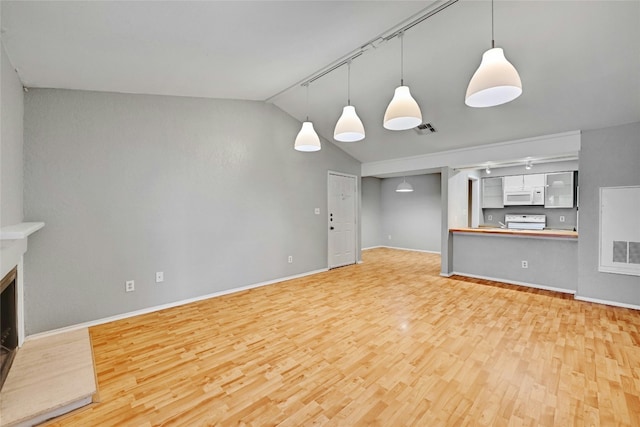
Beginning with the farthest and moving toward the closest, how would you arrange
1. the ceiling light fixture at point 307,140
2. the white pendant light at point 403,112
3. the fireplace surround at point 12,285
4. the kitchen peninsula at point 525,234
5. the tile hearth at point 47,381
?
the kitchen peninsula at point 525,234
the ceiling light fixture at point 307,140
the white pendant light at point 403,112
the fireplace surround at point 12,285
the tile hearth at point 47,381

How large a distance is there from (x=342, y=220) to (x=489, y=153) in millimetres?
3132

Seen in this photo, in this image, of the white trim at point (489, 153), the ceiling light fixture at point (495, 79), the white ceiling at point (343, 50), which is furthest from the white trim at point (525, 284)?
the ceiling light fixture at point (495, 79)

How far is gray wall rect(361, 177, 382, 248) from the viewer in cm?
855

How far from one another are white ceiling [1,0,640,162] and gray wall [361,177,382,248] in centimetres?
452

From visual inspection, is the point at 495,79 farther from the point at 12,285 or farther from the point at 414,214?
the point at 414,214

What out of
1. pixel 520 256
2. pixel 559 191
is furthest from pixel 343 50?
pixel 559 191

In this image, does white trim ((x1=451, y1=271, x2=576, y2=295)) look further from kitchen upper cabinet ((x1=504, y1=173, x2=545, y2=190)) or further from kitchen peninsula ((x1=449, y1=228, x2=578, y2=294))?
kitchen upper cabinet ((x1=504, y1=173, x2=545, y2=190))

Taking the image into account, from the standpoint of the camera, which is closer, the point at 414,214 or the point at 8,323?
the point at 8,323

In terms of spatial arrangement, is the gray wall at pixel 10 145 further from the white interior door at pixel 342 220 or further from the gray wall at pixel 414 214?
the gray wall at pixel 414 214

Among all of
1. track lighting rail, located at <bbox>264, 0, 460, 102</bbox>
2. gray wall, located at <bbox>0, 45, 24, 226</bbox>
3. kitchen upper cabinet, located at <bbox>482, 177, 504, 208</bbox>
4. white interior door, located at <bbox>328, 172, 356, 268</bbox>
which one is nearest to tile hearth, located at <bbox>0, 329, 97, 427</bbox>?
gray wall, located at <bbox>0, 45, 24, 226</bbox>

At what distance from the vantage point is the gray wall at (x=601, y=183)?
357 cm

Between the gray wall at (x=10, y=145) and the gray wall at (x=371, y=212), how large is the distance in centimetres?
724

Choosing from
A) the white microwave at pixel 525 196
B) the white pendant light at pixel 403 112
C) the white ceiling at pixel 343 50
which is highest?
the white ceiling at pixel 343 50

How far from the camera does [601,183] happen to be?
148 inches
